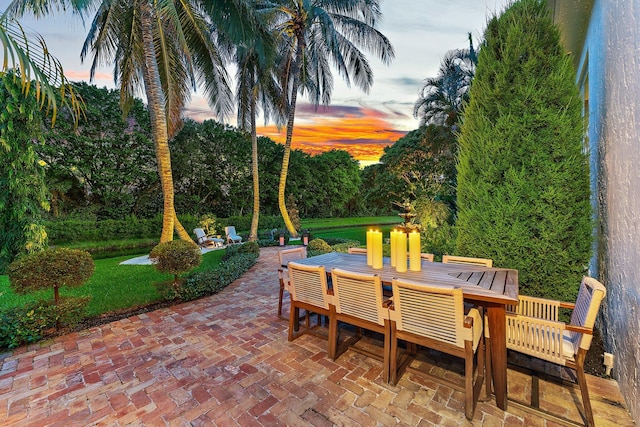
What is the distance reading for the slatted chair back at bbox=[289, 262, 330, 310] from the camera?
10.2 ft

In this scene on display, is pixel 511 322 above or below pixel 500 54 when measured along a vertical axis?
below

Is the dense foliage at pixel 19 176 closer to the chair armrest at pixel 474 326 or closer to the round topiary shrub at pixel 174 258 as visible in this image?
the round topiary shrub at pixel 174 258

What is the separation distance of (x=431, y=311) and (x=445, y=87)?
12301 millimetres

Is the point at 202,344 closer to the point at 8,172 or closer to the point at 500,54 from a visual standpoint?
the point at 500,54

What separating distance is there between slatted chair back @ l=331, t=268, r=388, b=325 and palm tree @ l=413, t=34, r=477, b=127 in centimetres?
1093

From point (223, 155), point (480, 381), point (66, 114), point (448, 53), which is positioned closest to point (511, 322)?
point (480, 381)

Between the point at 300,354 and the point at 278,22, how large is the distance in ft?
41.4

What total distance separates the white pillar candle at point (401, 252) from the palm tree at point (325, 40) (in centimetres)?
1033

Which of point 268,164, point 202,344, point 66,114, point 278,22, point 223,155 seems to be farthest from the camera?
point 268,164

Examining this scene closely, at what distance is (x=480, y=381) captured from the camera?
2609mm

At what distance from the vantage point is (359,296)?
283 cm

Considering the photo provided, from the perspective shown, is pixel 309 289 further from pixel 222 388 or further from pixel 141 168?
pixel 141 168

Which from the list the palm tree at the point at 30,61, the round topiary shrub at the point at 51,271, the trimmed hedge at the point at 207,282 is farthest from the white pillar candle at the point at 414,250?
the round topiary shrub at the point at 51,271

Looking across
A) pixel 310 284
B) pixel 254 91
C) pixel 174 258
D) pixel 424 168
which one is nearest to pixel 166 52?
pixel 254 91
